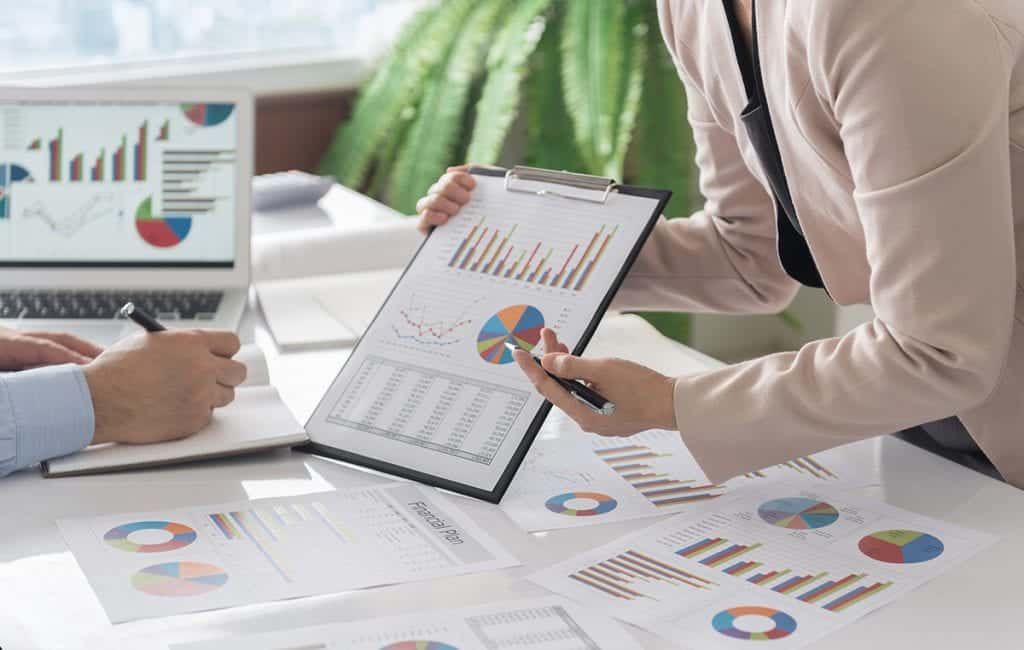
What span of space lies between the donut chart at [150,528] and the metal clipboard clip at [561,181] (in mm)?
522

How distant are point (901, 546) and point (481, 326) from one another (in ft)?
1.50

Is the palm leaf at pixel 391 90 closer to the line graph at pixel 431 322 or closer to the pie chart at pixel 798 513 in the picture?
the line graph at pixel 431 322

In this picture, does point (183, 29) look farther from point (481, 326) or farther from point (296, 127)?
point (481, 326)

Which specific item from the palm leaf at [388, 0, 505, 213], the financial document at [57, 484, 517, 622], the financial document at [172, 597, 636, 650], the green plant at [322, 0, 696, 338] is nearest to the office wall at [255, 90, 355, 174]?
the green plant at [322, 0, 696, 338]

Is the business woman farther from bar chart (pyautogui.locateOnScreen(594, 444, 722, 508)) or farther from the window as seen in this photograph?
the window

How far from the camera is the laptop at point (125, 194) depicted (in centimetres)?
168

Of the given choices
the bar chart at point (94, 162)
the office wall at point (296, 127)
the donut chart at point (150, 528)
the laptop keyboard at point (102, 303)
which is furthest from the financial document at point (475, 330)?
the office wall at point (296, 127)

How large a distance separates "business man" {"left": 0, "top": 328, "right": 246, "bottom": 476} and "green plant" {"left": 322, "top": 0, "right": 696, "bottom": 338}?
1.68 metres

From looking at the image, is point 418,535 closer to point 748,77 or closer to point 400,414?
point 400,414

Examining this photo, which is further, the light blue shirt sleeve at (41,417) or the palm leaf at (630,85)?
the palm leaf at (630,85)

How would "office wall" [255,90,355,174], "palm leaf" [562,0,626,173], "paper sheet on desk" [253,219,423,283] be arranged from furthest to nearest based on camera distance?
"office wall" [255,90,355,174] < "palm leaf" [562,0,626,173] < "paper sheet on desk" [253,219,423,283]

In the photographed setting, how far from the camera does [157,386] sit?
1196 mm

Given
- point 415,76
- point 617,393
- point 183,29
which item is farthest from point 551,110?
point 617,393

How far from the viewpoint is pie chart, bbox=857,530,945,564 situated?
38.3 inches
